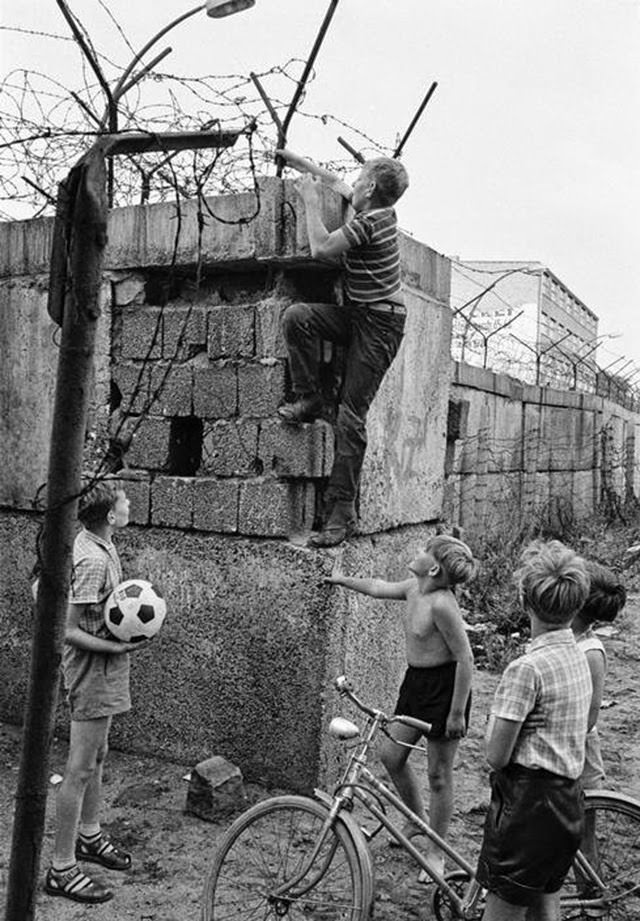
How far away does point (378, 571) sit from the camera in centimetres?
486

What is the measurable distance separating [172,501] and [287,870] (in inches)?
78.2

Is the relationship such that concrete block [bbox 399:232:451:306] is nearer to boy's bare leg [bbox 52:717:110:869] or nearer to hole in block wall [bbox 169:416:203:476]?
hole in block wall [bbox 169:416:203:476]

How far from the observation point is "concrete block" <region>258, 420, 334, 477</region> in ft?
14.7

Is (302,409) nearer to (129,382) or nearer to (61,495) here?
(129,382)

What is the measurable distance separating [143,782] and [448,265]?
127 inches

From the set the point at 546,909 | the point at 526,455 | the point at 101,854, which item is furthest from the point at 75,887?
the point at 526,455

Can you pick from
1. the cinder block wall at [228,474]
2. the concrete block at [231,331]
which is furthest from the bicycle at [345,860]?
the concrete block at [231,331]

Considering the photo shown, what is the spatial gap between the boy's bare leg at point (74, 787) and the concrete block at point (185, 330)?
191 cm

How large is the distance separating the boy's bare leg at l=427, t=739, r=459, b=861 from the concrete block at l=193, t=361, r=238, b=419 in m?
1.87

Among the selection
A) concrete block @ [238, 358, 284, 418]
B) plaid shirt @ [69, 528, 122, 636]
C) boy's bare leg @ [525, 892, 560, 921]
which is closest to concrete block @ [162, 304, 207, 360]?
concrete block @ [238, 358, 284, 418]

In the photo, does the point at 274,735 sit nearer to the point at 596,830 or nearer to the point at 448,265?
the point at 596,830

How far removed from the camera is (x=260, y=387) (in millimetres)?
4562

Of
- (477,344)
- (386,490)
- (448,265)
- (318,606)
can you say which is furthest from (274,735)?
(477,344)

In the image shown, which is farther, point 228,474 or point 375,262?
point 228,474
